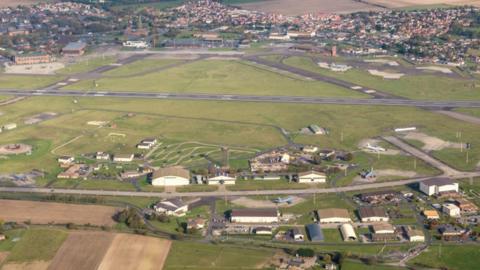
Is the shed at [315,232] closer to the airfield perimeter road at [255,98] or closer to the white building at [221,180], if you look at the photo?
the white building at [221,180]

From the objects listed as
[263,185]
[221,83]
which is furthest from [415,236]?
[221,83]

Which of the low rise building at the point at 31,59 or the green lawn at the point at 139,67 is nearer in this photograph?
the green lawn at the point at 139,67

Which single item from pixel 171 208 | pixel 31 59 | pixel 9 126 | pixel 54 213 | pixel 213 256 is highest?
pixel 31 59

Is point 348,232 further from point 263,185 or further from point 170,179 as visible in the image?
point 170,179

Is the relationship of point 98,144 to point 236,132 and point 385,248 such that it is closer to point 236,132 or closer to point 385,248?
point 236,132

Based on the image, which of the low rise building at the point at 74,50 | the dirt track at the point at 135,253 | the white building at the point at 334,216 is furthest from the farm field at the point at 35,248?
the low rise building at the point at 74,50

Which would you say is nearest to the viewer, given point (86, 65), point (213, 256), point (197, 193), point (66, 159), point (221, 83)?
point (213, 256)
